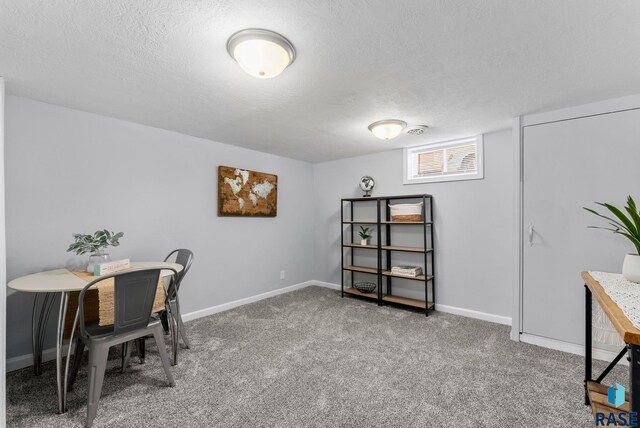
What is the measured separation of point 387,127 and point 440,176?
4.34 feet

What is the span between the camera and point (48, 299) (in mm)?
2307

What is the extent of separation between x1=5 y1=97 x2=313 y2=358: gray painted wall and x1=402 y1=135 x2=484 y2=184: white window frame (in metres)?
1.83

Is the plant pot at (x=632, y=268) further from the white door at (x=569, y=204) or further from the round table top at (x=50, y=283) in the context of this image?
the round table top at (x=50, y=283)

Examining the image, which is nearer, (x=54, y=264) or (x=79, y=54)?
(x=79, y=54)

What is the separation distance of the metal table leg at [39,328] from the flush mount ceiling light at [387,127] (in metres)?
3.14

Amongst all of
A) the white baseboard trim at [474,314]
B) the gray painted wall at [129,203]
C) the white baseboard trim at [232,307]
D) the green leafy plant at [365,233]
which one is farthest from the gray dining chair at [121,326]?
the white baseboard trim at [474,314]

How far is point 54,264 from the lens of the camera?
98.8 inches

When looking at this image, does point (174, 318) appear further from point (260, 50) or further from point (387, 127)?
point (387, 127)

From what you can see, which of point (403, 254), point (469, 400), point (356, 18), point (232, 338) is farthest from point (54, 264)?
point (403, 254)

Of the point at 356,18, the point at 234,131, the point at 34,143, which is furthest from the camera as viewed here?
the point at 234,131

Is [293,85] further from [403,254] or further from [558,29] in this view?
[403,254]

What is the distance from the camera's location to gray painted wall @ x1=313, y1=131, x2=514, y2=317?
3283 mm

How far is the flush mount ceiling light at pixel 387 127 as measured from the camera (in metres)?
2.87

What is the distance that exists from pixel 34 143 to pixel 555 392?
4.39 m
